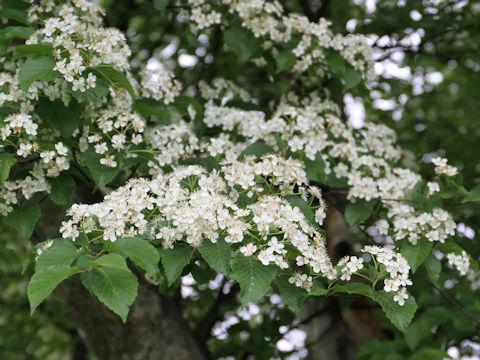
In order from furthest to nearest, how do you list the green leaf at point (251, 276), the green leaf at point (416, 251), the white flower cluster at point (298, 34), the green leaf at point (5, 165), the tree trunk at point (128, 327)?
the tree trunk at point (128, 327), the white flower cluster at point (298, 34), the green leaf at point (416, 251), the green leaf at point (5, 165), the green leaf at point (251, 276)

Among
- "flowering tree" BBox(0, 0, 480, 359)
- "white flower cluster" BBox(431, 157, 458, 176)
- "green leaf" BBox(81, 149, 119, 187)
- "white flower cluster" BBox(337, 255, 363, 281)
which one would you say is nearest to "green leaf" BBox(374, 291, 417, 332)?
"flowering tree" BBox(0, 0, 480, 359)

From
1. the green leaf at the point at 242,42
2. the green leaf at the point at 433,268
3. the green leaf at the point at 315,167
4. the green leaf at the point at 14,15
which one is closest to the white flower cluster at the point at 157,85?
the green leaf at the point at 242,42

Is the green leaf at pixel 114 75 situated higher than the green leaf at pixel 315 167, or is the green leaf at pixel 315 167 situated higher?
the green leaf at pixel 114 75

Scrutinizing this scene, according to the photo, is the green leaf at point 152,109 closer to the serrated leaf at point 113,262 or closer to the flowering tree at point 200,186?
the flowering tree at point 200,186

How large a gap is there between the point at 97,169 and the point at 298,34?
183 centimetres

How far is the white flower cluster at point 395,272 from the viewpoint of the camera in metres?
2.26

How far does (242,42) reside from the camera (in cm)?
374

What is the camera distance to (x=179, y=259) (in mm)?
2238

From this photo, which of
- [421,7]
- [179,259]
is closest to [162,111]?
[179,259]

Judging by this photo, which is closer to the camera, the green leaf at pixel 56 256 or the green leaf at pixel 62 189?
the green leaf at pixel 56 256

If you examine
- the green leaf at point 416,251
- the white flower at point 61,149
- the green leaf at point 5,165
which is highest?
the green leaf at point 5,165

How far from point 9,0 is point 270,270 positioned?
8.69ft

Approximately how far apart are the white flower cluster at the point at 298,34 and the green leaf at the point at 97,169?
149 cm

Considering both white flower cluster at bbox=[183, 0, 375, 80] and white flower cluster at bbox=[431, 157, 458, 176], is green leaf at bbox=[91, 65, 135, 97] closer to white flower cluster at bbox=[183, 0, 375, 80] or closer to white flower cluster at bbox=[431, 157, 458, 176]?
white flower cluster at bbox=[183, 0, 375, 80]
